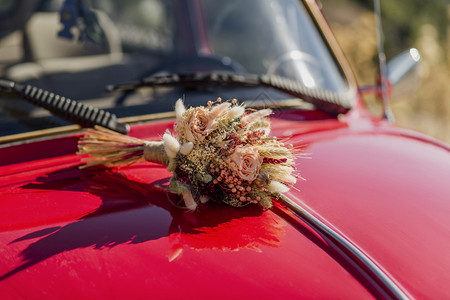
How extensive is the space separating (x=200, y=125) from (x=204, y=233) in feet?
1.00

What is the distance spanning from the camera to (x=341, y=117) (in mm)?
2305

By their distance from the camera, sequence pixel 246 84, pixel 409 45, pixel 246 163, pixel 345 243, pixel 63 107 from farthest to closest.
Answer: pixel 409 45 < pixel 246 84 < pixel 63 107 < pixel 246 163 < pixel 345 243

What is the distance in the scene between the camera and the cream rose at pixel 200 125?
4.56 ft

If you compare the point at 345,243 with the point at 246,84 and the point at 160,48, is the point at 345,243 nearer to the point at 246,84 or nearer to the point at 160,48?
the point at 246,84

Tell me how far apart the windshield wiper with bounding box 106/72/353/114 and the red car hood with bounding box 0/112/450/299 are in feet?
1.30

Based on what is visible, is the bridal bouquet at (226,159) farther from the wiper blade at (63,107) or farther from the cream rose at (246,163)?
the wiper blade at (63,107)

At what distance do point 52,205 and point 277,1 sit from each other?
5.12 ft

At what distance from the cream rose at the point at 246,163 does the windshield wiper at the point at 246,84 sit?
2.29 feet

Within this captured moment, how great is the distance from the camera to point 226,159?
1375 mm

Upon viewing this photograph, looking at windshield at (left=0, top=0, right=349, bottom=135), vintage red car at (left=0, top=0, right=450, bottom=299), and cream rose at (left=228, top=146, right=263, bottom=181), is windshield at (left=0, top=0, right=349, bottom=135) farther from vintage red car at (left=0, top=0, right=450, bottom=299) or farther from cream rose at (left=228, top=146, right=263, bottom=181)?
cream rose at (left=228, top=146, right=263, bottom=181)

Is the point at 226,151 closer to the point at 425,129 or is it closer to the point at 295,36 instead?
the point at 295,36

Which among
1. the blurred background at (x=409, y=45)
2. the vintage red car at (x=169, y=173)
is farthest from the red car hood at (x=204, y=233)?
the blurred background at (x=409, y=45)

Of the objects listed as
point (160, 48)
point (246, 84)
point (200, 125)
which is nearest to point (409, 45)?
point (160, 48)

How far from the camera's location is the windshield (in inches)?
78.5
